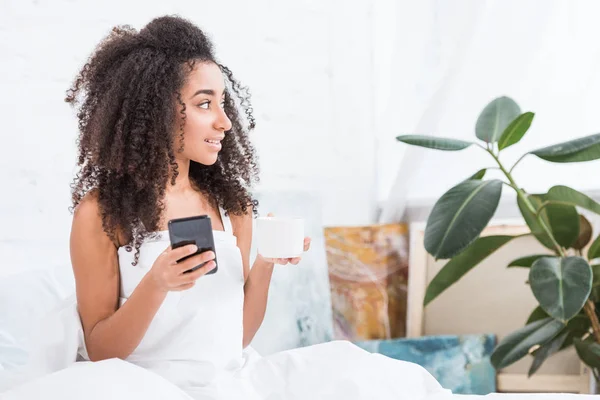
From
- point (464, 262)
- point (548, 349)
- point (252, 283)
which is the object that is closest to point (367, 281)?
point (464, 262)

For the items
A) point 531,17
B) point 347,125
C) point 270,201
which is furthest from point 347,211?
point 531,17

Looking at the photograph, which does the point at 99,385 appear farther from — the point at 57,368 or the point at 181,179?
the point at 181,179

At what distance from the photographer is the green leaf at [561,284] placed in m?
1.68

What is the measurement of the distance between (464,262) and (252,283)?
86cm

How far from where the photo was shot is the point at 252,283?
1447 mm

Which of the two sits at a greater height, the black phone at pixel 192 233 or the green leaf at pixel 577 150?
the green leaf at pixel 577 150

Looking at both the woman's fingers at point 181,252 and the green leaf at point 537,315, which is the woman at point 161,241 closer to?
the woman's fingers at point 181,252

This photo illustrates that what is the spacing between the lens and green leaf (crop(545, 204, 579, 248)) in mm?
1999

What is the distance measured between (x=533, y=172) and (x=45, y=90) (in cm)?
158

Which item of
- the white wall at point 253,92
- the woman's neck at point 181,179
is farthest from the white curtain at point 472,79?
the woman's neck at point 181,179

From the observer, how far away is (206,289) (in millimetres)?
1335

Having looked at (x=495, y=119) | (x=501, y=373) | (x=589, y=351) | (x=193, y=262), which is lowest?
(x=501, y=373)

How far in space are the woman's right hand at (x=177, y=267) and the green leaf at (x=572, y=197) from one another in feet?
3.89

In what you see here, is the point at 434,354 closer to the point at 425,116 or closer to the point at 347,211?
the point at 347,211
